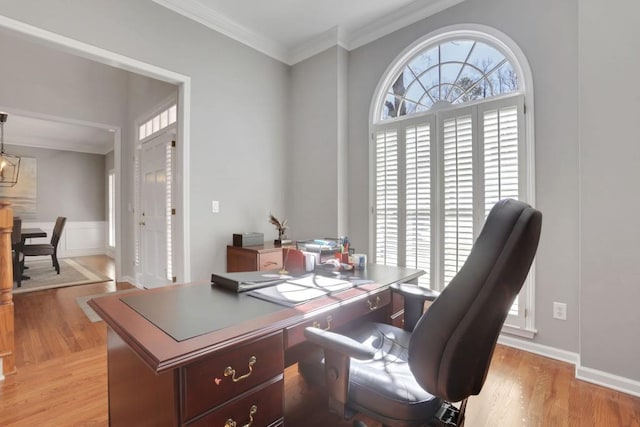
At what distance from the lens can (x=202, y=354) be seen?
0.82 metres

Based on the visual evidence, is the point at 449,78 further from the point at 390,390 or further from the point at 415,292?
the point at 390,390

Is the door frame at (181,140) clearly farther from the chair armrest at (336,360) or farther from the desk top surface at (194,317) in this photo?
the chair armrest at (336,360)

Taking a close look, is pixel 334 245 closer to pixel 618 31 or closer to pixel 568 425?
pixel 568 425

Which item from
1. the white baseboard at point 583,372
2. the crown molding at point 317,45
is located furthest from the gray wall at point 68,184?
the white baseboard at point 583,372

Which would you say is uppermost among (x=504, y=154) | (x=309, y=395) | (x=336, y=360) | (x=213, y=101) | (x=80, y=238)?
(x=213, y=101)

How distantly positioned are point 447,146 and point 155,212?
343cm

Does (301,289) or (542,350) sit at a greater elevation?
(301,289)

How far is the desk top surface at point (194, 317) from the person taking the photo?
0.83 metres

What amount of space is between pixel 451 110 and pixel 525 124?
590 mm

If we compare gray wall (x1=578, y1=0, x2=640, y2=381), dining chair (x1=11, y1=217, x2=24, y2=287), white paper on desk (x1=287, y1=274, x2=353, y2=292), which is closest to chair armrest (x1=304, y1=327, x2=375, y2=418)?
white paper on desk (x1=287, y1=274, x2=353, y2=292)

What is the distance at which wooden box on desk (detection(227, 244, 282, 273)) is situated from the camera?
116 inches

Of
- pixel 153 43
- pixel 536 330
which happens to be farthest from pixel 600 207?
pixel 153 43

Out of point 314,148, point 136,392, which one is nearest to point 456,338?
point 136,392

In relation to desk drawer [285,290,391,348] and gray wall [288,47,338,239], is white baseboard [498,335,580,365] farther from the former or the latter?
gray wall [288,47,338,239]
